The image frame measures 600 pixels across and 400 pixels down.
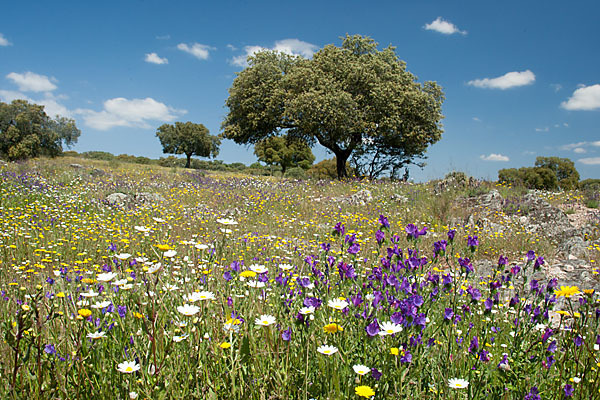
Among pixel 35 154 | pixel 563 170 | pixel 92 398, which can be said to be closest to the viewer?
pixel 92 398

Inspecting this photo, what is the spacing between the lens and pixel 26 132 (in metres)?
30.1

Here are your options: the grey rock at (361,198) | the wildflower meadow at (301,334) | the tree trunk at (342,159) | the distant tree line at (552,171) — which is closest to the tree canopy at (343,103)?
the tree trunk at (342,159)

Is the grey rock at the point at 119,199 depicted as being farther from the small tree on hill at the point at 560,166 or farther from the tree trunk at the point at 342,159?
the small tree on hill at the point at 560,166

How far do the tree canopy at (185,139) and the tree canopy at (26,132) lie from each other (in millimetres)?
29423

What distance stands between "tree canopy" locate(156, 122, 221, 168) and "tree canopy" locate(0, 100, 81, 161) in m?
29.4

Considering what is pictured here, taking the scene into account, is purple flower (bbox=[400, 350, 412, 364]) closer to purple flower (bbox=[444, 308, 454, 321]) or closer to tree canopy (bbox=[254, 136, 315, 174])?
purple flower (bbox=[444, 308, 454, 321])

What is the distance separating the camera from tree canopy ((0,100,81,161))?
2900 centimetres

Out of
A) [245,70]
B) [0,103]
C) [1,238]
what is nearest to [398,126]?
[245,70]

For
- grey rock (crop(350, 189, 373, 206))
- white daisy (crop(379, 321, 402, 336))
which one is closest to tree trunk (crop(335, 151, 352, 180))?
grey rock (crop(350, 189, 373, 206))

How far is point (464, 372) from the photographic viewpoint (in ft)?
6.83

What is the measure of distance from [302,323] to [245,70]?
22.8 metres

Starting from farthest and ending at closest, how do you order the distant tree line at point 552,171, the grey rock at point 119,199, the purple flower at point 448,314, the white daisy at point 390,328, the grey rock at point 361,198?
the distant tree line at point 552,171 → the grey rock at point 361,198 → the grey rock at point 119,199 → the purple flower at point 448,314 → the white daisy at point 390,328

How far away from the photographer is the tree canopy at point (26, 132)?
2900 cm

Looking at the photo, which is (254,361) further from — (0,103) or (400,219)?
(0,103)
